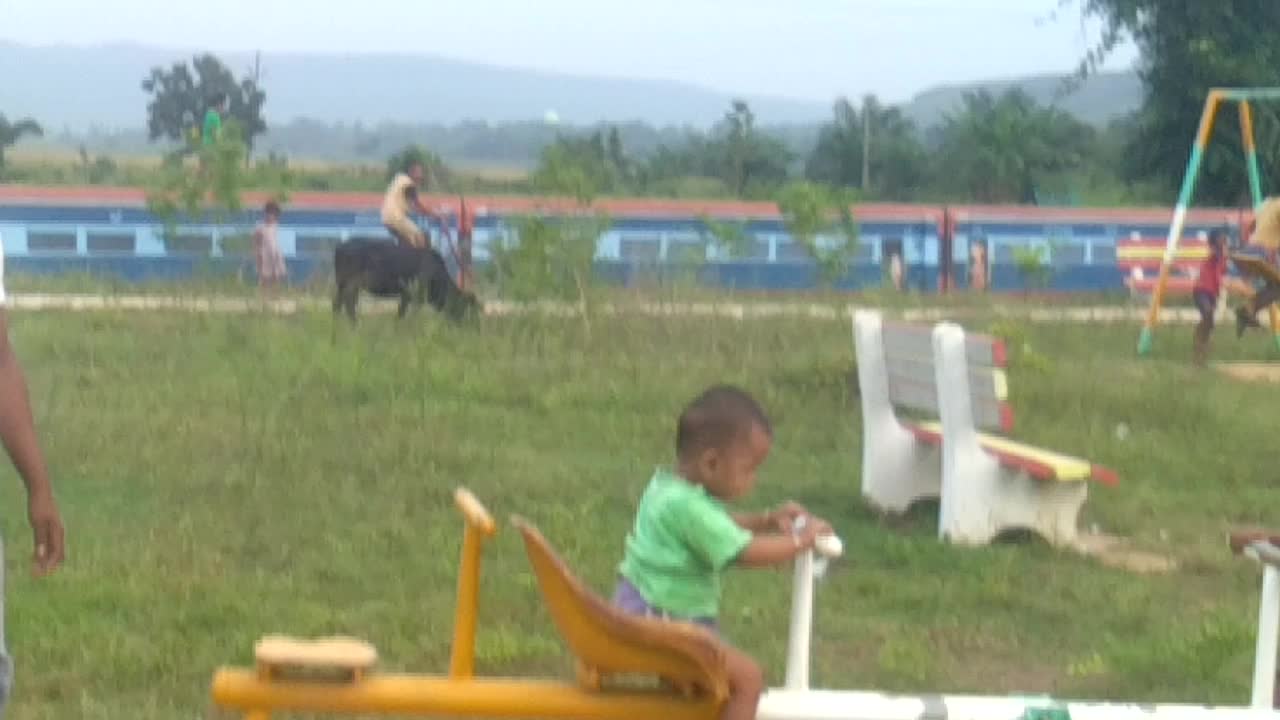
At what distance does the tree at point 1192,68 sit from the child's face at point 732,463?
85.2ft

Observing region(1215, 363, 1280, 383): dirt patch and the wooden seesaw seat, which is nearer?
the wooden seesaw seat

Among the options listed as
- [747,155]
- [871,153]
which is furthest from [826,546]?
[871,153]

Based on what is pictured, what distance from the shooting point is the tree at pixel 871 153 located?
118ft

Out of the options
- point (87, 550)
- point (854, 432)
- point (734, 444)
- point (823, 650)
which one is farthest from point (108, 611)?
point (854, 432)

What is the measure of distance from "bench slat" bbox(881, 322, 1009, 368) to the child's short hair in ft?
11.9

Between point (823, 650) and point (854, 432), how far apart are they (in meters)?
4.35

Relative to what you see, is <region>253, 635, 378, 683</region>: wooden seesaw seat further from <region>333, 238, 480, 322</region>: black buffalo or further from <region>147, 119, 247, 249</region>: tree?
<region>147, 119, 247, 249</region>: tree

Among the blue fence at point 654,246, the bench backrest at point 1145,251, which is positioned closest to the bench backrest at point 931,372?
the blue fence at point 654,246

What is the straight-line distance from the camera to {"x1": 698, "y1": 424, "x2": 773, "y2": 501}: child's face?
412cm

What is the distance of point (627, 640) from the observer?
3.70 meters

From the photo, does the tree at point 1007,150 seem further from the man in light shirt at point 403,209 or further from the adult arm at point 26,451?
the adult arm at point 26,451

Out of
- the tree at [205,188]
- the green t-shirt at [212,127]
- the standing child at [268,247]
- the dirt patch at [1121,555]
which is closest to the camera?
the dirt patch at [1121,555]

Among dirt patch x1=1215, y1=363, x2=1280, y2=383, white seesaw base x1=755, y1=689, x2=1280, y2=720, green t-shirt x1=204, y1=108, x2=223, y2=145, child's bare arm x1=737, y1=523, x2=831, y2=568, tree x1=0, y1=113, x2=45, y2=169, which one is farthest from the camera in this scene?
tree x1=0, y1=113, x2=45, y2=169

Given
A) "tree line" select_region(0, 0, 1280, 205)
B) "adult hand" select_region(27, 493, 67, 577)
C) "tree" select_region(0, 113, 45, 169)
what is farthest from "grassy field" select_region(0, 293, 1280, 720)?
"tree" select_region(0, 113, 45, 169)
